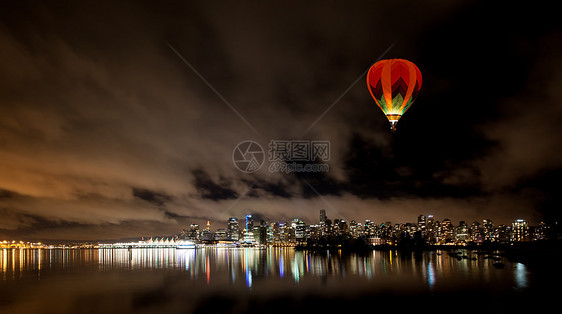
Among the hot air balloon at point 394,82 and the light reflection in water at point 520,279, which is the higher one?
the hot air balloon at point 394,82

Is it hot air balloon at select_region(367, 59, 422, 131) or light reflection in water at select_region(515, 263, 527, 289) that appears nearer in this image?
hot air balloon at select_region(367, 59, 422, 131)

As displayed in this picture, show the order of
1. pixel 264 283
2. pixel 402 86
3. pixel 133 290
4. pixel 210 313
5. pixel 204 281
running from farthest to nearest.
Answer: pixel 204 281 < pixel 264 283 < pixel 133 290 < pixel 402 86 < pixel 210 313

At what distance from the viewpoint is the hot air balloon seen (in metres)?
29.0

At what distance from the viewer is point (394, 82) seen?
2923 cm

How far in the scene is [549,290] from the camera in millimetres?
30578

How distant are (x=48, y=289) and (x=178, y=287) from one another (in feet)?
39.9

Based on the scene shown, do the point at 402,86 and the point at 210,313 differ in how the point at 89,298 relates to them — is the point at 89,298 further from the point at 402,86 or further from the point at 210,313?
the point at 402,86

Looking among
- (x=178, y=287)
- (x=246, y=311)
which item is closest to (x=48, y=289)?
(x=178, y=287)

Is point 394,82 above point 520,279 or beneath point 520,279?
above

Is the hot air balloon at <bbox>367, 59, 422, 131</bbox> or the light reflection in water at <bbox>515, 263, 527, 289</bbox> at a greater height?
the hot air balloon at <bbox>367, 59, 422, 131</bbox>

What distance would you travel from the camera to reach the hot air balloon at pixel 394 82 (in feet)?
95.3

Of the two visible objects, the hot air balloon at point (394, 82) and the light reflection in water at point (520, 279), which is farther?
the light reflection in water at point (520, 279)

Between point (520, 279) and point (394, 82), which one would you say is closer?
point (394, 82)

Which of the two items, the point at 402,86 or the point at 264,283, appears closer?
the point at 402,86
